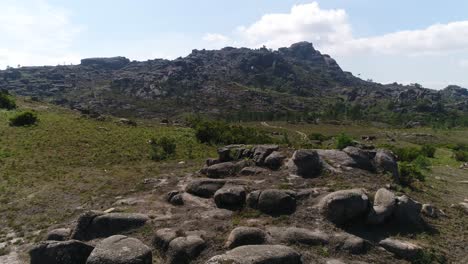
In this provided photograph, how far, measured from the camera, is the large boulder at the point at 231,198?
2731 cm

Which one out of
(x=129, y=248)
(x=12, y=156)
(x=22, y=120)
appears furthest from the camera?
(x=22, y=120)

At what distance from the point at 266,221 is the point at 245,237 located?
3117 millimetres

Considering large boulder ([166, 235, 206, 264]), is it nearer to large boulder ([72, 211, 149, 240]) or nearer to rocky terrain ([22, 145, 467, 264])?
rocky terrain ([22, 145, 467, 264])

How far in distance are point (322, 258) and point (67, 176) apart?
1105 inches

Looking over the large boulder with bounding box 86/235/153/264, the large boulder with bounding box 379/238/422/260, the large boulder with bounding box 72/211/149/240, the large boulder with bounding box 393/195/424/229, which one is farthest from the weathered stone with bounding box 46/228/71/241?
the large boulder with bounding box 393/195/424/229

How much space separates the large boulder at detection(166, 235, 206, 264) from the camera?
21.5 metres

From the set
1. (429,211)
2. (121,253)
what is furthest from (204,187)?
(429,211)

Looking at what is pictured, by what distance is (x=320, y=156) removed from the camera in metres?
33.3

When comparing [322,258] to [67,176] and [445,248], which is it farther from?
[67,176]

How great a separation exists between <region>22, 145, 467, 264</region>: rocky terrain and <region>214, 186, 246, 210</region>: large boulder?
7 cm

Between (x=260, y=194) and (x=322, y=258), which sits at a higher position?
(x=260, y=194)

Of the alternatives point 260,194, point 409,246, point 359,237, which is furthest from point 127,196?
point 409,246

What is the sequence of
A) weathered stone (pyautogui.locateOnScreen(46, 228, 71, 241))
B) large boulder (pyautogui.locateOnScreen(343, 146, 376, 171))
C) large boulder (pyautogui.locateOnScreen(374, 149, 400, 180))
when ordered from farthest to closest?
large boulder (pyautogui.locateOnScreen(374, 149, 400, 180)) < large boulder (pyautogui.locateOnScreen(343, 146, 376, 171)) < weathered stone (pyautogui.locateOnScreen(46, 228, 71, 241))

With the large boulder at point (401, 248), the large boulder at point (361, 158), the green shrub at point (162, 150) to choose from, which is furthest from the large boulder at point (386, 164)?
the green shrub at point (162, 150)
